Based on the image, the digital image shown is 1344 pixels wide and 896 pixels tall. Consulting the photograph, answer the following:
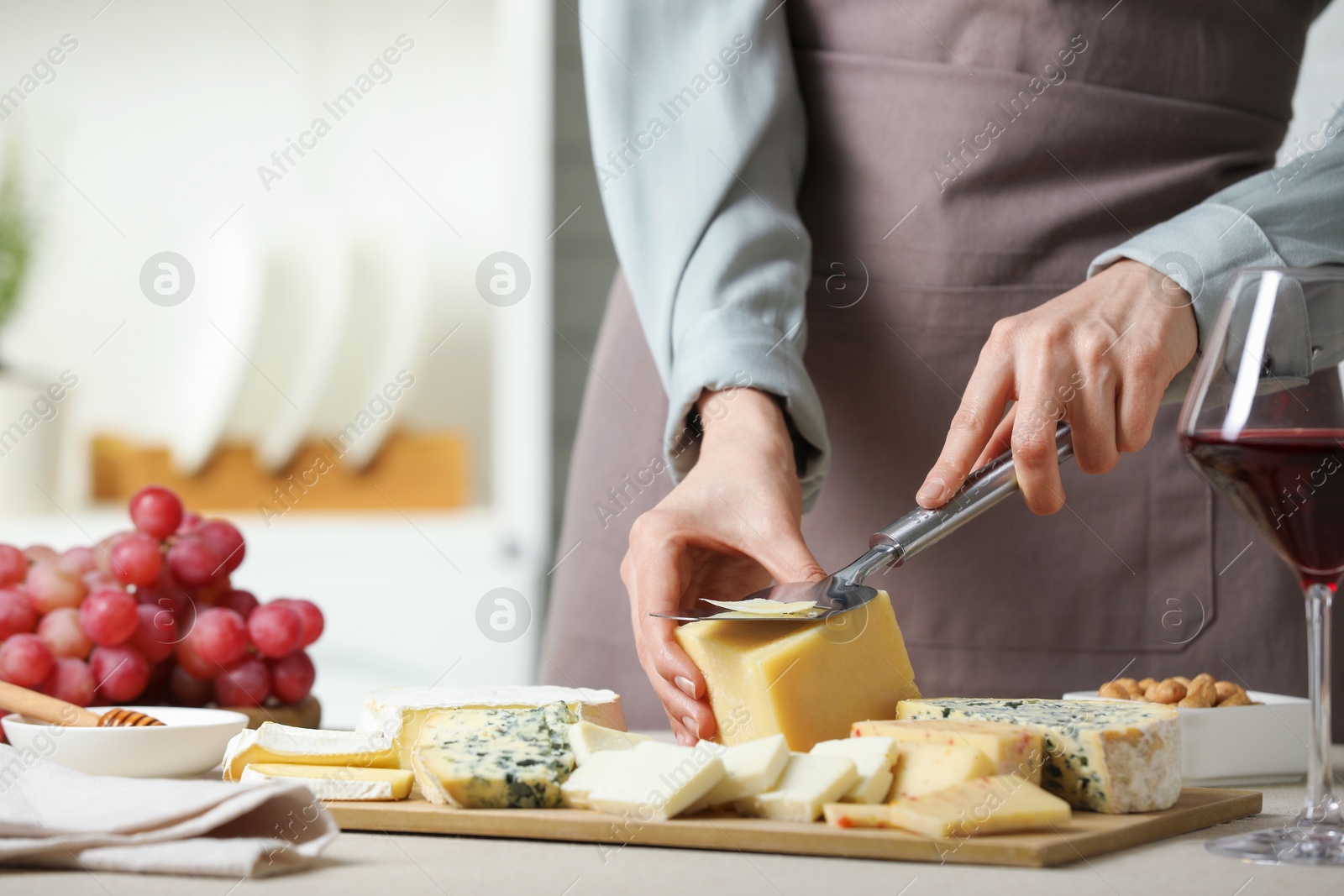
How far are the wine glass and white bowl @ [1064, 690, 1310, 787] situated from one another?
0.19 m

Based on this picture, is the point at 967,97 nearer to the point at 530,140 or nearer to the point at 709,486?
the point at 709,486

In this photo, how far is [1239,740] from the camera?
80 centimetres

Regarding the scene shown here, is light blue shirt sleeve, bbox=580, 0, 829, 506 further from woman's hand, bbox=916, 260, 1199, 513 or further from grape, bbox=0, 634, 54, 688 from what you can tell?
grape, bbox=0, 634, 54, 688

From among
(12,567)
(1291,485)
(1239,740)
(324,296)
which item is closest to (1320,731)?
(1291,485)

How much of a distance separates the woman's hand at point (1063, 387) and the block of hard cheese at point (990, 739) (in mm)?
193

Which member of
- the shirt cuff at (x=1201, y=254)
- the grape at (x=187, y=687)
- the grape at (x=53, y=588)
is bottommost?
the grape at (x=187, y=687)

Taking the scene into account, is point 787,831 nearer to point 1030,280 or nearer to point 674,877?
point 674,877

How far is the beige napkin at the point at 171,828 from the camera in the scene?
54 cm

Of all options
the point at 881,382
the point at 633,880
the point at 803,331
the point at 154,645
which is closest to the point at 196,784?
the point at 633,880

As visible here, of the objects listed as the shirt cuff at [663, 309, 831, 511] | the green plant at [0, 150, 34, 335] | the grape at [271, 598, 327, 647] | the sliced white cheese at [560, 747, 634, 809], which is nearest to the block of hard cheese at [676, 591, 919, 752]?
the sliced white cheese at [560, 747, 634, 809]

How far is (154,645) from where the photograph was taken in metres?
0.96

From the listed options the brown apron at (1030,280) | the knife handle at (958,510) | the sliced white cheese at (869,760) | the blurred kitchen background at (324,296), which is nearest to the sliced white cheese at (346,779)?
the sliced white cheese at (869,760)

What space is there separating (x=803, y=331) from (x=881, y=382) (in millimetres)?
150

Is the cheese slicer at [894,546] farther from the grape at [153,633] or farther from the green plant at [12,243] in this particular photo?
the green plant at [12,243]
